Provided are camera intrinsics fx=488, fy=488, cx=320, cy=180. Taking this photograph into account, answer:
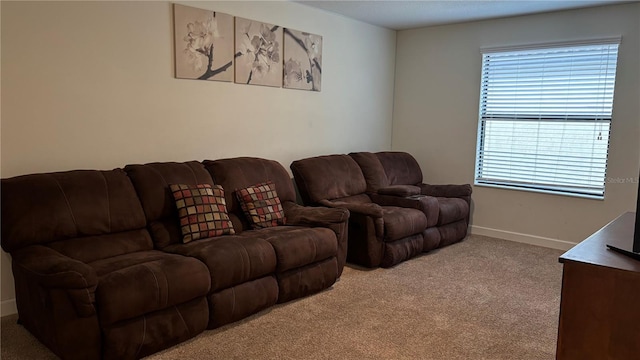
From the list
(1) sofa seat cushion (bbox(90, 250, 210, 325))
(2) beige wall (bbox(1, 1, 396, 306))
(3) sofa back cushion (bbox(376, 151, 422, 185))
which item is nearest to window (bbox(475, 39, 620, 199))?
(3) sofa back cushion (bbox(376, 151, 422, 185))

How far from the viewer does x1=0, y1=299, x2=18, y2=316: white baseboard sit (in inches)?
121

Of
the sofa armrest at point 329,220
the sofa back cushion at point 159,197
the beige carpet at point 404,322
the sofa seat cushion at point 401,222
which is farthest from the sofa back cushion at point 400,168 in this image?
the sofa back cushion at point 159,197

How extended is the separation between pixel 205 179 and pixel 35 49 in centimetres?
134

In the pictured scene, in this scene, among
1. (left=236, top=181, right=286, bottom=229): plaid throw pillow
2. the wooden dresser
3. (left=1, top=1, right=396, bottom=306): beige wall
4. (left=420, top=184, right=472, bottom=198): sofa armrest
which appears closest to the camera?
the wooden dresser

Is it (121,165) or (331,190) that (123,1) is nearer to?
(121,165)

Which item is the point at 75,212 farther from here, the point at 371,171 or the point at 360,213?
the point at 371,171

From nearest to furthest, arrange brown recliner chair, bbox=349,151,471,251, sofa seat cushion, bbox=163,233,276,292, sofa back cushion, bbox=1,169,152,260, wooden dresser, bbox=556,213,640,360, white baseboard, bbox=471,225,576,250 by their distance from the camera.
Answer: wooden dresser, bbox=556,213,640,360, sofa back cushion, bbox=1,169,152,260, sofa seat cushion, bbox=163,233,276,292, brown recliner chair, bbox=349,151,471,251, white baseboard, bbox=471,225,576,250

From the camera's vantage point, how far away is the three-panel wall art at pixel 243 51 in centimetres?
381

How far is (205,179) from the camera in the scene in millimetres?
3553

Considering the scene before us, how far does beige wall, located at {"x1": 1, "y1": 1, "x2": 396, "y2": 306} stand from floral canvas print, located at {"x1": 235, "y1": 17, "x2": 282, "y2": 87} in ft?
0.27

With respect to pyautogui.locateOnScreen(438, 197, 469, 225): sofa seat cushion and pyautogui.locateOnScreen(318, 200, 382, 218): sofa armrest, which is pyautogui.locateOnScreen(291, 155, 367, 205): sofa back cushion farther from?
pyautogui.locateOnScreen(438, 197, 469, 225): sofa seat cushion

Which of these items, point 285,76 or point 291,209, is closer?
point 291,209

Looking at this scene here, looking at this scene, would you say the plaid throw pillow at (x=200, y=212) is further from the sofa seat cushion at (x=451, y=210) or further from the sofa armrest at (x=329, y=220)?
the sofa seat cushion at (x=451, y=210)

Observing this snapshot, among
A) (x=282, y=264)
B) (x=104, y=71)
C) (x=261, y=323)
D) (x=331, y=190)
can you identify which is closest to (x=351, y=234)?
(x=331, y=190)
